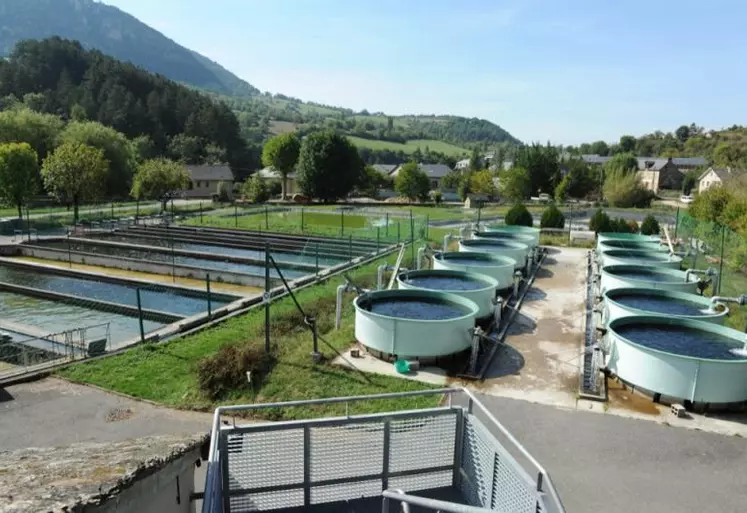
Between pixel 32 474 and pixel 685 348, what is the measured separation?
36.2ft

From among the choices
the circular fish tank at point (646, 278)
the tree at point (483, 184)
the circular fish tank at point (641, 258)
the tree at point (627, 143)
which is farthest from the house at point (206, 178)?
the tree at point (627, 143)

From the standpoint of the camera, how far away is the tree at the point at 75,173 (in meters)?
32.1

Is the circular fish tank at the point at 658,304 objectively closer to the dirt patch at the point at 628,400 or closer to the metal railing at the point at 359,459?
the dirt patch at the point at 628,400

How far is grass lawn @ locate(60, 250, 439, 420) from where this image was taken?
8.74 m

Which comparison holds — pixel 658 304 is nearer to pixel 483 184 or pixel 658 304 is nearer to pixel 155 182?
pixel 155 182

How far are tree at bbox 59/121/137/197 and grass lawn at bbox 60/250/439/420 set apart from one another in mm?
41163

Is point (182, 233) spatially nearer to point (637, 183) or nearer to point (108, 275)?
point (108, 275)

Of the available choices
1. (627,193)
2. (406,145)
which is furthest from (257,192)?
(406,145)

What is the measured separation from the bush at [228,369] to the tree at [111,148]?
43189 millimetres

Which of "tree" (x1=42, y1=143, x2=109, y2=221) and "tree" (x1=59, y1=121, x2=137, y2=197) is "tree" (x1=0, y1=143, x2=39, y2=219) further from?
"tree" (x1=59, y1=121, x2=137, y2=197)

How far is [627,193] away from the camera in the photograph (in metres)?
50.3

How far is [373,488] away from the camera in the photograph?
5145 millimetres

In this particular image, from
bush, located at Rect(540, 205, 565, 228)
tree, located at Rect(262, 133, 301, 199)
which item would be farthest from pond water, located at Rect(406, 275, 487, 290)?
tree, located at Rect(262, 133, 301, 199)

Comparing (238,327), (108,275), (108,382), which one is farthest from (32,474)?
(108,275)
